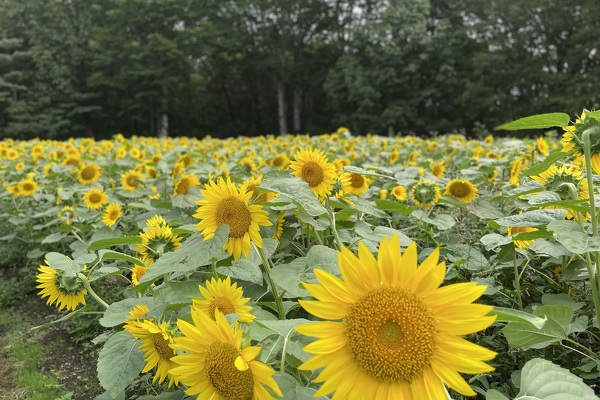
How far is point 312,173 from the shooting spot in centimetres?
192

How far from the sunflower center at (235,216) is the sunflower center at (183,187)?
5.19 feet

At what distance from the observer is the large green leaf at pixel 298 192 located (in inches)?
54.2

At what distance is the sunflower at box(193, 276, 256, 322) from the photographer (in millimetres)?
1310

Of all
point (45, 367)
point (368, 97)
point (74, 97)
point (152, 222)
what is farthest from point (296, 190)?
point (74, 97)

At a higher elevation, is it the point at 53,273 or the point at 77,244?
the point at 53,273

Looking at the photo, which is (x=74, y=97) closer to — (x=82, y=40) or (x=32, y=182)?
(x=82, y=40)

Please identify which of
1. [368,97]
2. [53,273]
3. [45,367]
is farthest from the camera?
[368,97]

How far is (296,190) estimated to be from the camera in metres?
1.43

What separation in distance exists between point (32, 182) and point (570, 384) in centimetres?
436

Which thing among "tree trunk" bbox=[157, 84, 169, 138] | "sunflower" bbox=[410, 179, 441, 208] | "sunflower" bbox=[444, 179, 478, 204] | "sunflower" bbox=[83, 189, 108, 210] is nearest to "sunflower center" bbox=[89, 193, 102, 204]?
"sunflower" bbox=[83, 189, 108, 210]

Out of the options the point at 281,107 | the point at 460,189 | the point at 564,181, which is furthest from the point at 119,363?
the point at 281,107

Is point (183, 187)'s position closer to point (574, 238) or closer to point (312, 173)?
point (312, 173)

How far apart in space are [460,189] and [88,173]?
9.86ft

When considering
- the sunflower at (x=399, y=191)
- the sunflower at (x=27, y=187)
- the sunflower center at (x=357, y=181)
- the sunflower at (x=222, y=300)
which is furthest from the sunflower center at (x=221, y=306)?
the sunflower at (x=27, y=187)
